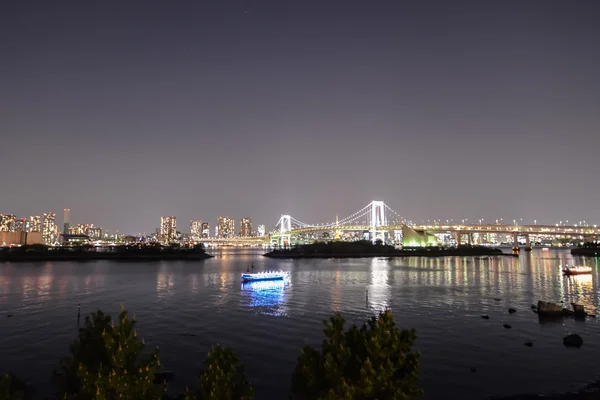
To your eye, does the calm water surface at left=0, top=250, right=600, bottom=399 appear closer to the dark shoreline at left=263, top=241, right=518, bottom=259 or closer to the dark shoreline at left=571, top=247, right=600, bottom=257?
the dark shoreline at left=263, top=241, right=518, bottom=259

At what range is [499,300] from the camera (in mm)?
36312

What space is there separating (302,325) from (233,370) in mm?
19664

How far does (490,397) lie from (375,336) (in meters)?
9.68

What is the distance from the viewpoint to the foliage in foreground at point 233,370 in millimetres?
6520

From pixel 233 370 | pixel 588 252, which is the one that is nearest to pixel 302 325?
pixel 233 370

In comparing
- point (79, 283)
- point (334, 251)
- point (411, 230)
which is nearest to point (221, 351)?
point (79, 283)

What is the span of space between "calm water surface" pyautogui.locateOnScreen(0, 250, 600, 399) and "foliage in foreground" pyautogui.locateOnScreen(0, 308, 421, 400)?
777 cm

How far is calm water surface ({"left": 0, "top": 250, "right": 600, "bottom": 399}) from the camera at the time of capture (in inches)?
656

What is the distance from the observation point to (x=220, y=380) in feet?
21.2

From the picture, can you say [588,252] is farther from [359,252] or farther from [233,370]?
[233,370]

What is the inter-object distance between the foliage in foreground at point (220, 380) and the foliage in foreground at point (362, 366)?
1.25 metres

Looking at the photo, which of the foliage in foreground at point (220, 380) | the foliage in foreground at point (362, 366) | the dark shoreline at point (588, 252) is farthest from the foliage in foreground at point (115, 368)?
the dark shoreline at point (588, 252)

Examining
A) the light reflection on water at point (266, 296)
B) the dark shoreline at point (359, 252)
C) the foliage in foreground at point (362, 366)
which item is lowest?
the light reflection on water at point (266, 296)

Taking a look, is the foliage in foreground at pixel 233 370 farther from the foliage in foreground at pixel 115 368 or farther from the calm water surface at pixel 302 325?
the calm water surface at pixel 302 325
